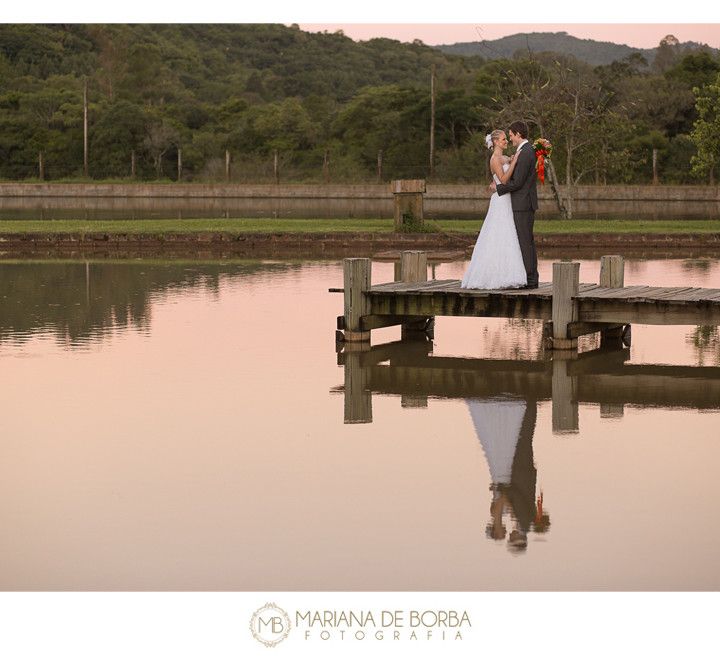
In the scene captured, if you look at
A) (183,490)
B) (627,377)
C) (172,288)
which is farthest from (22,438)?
Result: (172,288)

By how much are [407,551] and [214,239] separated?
2005 centimetres

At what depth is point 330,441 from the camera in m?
8.23

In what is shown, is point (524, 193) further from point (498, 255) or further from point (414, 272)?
point (414, 272)

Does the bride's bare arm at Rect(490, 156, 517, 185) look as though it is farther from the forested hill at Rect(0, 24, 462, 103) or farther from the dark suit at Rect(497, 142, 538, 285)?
the forested hill at Rect(0, 24, 462, 103)

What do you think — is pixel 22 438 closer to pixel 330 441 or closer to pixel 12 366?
pixel 330 441

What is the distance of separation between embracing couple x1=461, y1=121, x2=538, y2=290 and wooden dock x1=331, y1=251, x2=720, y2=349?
222 mm

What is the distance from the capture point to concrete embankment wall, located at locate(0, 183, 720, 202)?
145 ft

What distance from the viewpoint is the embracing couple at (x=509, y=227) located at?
12688 mm

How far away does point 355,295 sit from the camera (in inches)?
497

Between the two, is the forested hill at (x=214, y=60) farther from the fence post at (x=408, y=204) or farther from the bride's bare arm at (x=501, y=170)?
the bride's bare arm at (x=501, y=170)

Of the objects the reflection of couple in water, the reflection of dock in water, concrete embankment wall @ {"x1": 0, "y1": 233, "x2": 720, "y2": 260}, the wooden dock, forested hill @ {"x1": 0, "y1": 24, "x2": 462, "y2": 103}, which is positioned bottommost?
concrete embankment wall @ {"x1": 0, "y1": 233, "x2": 720, "y2": 260}

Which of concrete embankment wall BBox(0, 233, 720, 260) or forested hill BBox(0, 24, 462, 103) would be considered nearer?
concrete embankment wall BBox(0, 233, 720, 260)

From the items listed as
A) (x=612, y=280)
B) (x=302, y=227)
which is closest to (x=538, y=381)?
(x=612, y=280)

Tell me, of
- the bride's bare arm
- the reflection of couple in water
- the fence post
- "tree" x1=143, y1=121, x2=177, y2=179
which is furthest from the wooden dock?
"tree" x1=143, y1=121, x2=177, y2=179
